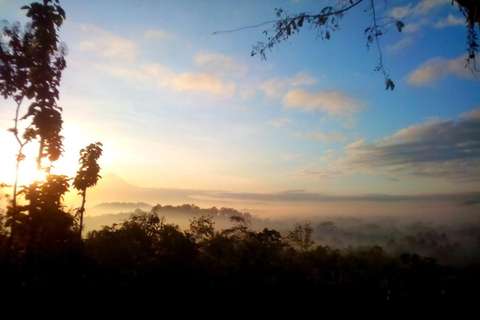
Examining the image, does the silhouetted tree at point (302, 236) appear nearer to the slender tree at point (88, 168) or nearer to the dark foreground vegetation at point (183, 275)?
the dark foreground vegetation at point (183, 275)

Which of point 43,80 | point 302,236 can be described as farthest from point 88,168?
point 302,236

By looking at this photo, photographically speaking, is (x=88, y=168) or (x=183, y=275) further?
(x=88, y=168)

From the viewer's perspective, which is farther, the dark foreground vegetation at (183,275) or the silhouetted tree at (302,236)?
the silhouetted tree at (302,236)

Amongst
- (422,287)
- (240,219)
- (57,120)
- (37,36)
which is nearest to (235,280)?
(240,219)

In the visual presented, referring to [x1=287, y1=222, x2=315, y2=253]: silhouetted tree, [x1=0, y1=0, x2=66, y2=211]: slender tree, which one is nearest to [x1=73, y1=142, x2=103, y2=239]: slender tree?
[x1=0, y1=0, x2=66, y2=211]: slender tree

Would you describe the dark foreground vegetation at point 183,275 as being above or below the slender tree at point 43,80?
below

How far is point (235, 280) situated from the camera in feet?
39.5

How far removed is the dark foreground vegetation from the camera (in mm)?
9445

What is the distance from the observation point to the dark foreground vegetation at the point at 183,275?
9.45 meters

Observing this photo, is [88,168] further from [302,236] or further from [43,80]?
[302,236]

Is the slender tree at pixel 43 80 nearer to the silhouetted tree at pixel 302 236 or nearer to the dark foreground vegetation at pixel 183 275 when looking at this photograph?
the dark foreground vegetation at pixel 183 275

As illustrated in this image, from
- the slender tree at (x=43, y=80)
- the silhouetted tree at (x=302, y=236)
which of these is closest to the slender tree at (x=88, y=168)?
the slender tree at (x=43, y=80)

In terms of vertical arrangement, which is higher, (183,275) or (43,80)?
(43,80)

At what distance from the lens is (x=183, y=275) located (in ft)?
38.8
